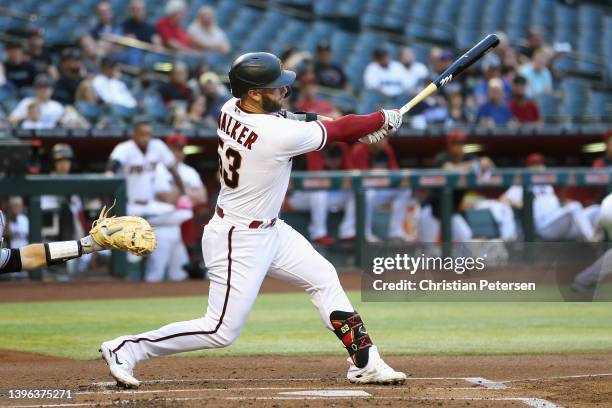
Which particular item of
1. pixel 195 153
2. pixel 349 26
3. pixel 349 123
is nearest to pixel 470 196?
pixel 195 153

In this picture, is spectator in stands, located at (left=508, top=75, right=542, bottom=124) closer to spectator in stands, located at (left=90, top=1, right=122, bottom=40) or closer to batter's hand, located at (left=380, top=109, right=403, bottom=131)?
spectator in stands, located at (left=90, top=1, right=122, bottom=40)

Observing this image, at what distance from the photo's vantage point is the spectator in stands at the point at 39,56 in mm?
13680

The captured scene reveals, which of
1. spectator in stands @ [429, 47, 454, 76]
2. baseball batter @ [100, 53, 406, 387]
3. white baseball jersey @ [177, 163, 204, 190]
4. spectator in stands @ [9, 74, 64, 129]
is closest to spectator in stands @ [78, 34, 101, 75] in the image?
spectator in stands @ [9, 74, 64, 129]

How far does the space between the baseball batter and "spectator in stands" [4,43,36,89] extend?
826 centimetres

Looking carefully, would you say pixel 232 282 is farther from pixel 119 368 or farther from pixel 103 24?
pixel 103 24

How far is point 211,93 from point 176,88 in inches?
17.4

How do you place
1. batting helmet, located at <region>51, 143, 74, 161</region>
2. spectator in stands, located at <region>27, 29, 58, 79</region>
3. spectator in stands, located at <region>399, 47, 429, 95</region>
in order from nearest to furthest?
batting helmet, located at <region>51, 143, 74, 161</region> → spectator in stands, located at <region>27, 29, 58, 79</region> → spectator in stands, located at <region>399, 47, 429, 95</region>

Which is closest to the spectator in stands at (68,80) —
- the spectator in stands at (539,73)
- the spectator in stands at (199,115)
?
the spectator in stands at (199,115)

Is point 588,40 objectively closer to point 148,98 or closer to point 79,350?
point 148,98

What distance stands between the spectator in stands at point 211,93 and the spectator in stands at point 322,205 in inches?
53.4

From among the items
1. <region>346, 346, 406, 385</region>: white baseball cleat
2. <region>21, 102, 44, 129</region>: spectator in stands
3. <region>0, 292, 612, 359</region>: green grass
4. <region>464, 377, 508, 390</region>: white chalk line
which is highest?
<region>21, 102, 44, 129</region>: spectator in stands

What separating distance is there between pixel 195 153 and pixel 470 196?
10.8ft

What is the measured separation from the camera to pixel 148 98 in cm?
1412

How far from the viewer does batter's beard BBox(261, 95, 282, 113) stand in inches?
231
